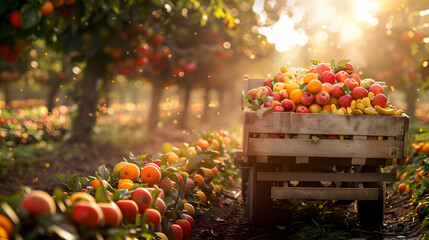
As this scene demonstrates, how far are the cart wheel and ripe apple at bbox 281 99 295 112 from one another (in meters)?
1.10

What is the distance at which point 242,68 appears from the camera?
13.6m

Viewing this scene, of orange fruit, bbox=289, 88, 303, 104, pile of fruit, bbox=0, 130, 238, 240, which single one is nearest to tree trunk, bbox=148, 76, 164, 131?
pile of fruit, bbox=0, 130, 238, 240

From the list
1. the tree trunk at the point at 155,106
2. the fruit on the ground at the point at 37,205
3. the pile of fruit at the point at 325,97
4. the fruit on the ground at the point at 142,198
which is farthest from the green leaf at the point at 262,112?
the tree trunk at the point at 155,106

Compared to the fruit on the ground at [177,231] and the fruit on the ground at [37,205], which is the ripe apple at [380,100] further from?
the fruit on the ground at [37,205]

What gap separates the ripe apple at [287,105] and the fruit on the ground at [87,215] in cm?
233

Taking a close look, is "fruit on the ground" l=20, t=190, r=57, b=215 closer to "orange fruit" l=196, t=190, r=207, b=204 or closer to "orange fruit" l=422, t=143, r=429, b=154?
"orange fruit" l=196, t=190, r=207, b=204

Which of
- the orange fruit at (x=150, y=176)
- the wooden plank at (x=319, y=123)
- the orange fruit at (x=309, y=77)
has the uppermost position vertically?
the orange fruit at (x=309, y=77)

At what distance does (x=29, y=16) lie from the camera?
2.77 metres

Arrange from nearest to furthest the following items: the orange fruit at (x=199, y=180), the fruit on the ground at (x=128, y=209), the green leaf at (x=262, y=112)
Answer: the fruit on the ground at (x=128, y=209)
the green leaf at (x=262, y=112)
the orange fruit at (x=199, y=180)

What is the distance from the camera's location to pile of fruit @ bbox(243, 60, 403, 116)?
373cm

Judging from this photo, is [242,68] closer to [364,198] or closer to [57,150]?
[57,150]

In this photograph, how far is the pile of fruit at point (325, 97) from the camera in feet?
12.3

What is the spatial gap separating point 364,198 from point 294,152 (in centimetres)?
84

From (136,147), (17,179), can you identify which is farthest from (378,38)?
(17,179)
